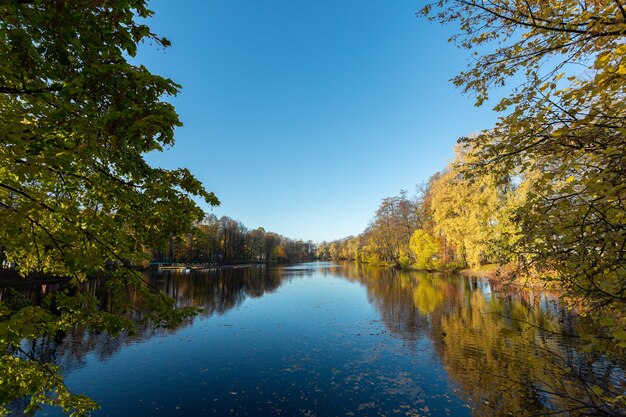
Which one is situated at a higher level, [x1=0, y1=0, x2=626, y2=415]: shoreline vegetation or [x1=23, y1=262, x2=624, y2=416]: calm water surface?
[x1=0, y1=0, x2=626, y2=415]: shoreline vegetation

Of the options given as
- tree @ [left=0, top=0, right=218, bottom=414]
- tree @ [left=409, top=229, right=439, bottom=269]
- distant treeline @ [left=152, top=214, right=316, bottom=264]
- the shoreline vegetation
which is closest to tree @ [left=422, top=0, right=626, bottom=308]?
the shoreline vegetation

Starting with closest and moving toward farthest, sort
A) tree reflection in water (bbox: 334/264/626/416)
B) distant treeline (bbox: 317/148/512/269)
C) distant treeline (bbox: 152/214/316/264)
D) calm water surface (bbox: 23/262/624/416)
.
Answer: tree reflection in water (bbox: 334/264/626/416) → calm water surface (bbox: 23/262/624/416) → distant treeline (bbox: 317/148/512/269) → distant treeline (bbox: 152/214/316/264)

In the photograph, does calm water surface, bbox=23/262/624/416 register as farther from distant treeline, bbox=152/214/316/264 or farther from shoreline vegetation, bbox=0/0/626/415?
distant treeline, bbox=152/214/316/264

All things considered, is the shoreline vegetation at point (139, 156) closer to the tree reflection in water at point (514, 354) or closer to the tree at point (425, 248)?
the tree reflection in water at point (514, 354)

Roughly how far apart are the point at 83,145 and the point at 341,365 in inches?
473

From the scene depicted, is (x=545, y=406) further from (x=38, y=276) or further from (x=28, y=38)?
(x=38, y=276)

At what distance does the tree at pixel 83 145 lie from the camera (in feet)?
12.4

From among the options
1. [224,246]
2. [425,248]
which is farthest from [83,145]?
[224,246]

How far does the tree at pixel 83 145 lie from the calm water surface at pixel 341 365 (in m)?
5.78

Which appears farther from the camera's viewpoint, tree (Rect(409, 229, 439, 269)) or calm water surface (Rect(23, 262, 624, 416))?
tree (Rect(409, 229, 439, 269))

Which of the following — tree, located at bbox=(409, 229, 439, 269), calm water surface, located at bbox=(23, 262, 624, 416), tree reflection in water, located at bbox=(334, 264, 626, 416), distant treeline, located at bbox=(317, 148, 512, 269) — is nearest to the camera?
tree reflection in water, located at bbox=(334, 264, 626, 416)

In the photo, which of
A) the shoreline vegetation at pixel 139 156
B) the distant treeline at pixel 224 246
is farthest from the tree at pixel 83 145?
the distant treeline at pixel 224 246

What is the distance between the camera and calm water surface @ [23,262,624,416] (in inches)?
368

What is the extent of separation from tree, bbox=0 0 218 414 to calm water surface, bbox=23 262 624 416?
5.78 m
